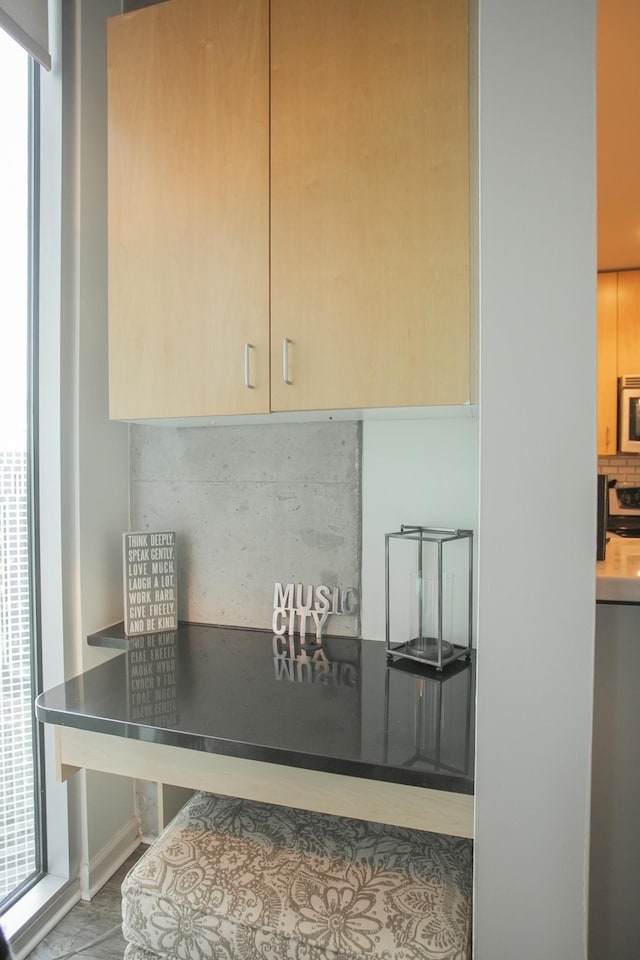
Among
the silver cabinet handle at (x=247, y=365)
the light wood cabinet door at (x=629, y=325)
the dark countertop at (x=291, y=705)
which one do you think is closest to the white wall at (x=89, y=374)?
the dark countertop at (x=291, y=705)

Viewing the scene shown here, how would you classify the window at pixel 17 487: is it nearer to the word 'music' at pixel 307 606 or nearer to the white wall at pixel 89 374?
the white wall at pixel 89 374

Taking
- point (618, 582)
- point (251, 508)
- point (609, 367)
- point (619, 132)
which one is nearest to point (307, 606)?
point (251, 508)

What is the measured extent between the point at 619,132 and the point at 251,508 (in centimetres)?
235

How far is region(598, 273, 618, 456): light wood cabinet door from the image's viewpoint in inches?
147

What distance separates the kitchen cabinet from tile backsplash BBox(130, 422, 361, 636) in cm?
36

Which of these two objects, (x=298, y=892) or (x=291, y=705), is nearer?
(x=298, y=892)

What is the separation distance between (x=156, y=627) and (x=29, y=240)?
129 centimetres

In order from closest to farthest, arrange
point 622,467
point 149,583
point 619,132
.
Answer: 1. point 149,583
2. point 619,132
3. point 622,467

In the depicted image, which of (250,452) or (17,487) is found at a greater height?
(250,452)

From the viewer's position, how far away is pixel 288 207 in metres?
1.39

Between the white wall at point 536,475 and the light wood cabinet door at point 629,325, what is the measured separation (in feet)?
11.2

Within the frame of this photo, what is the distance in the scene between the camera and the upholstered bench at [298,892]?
1.00m

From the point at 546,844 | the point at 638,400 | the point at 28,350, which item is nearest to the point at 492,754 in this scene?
the point at 546,844

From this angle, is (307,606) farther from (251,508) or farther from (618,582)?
(618,582)
